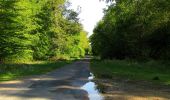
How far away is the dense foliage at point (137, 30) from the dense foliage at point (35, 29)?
27.3 feet

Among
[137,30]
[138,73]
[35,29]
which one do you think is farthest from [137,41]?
[138,73]

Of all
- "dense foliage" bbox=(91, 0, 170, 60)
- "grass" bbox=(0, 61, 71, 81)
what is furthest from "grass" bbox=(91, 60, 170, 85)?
"grass" bbox=(0, 61, 71, 81)

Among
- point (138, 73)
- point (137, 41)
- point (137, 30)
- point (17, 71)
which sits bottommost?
point (138, 73)

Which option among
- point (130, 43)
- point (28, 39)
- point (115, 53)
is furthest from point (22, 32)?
point (115, 53)

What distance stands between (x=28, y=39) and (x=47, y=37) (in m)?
21.6

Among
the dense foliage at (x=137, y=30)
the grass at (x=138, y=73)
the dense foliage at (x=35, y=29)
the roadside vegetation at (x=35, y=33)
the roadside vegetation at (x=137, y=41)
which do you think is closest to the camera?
the dense foliage at (x=137, y=30)

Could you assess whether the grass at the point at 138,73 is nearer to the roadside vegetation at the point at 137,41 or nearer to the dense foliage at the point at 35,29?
the roadside vegetation at the point at 137,41

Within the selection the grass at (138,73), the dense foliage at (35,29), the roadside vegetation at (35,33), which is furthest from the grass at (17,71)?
the dense foliage at (35,29)

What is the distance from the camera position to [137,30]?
5700 centimetres

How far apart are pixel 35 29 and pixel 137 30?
1565 cm

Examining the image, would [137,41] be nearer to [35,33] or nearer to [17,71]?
[35,33]

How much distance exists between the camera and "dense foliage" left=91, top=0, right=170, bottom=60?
2120cm

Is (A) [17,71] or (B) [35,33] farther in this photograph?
(B) [35,33]

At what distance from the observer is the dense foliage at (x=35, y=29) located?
44.4 metres
